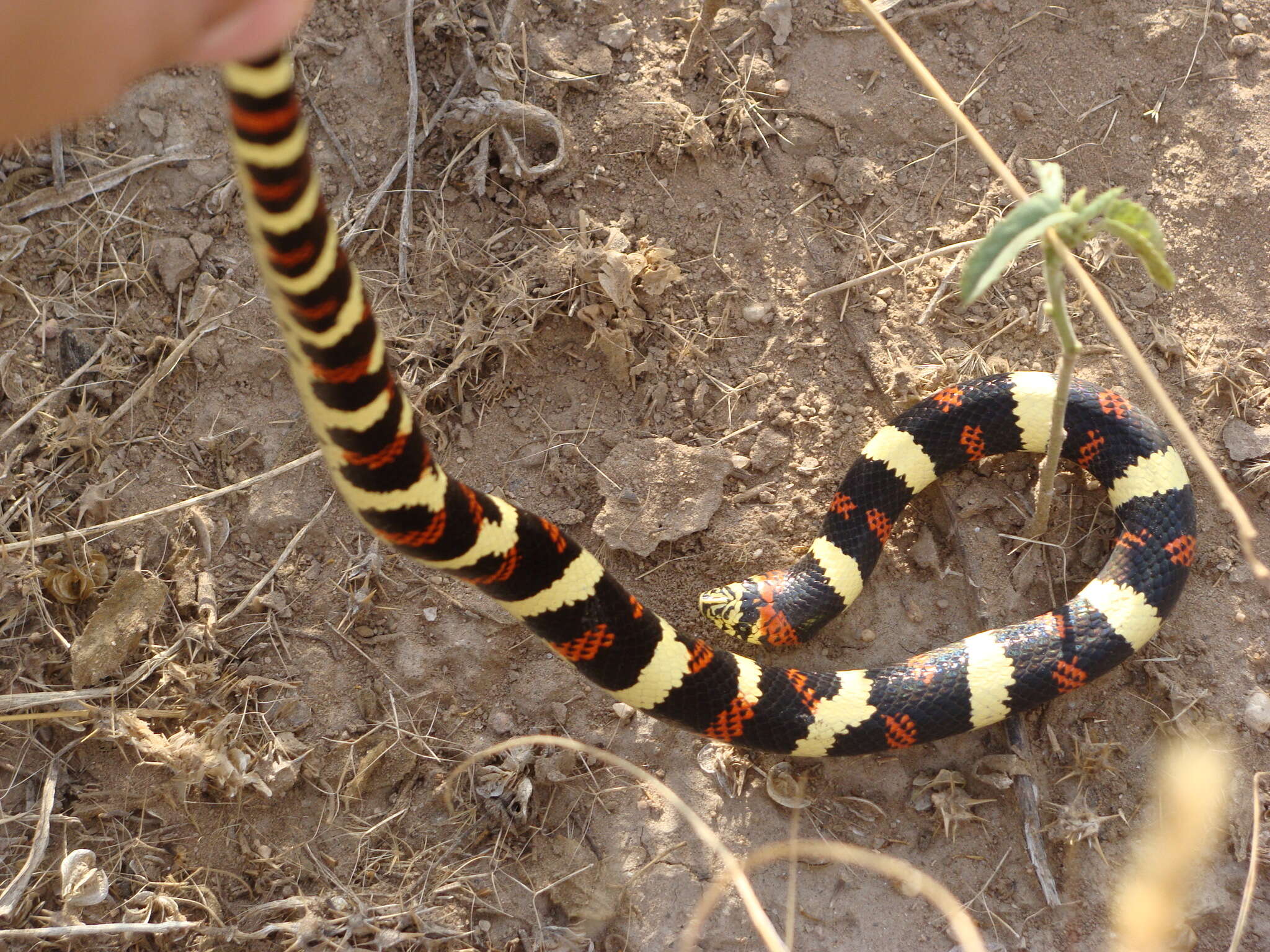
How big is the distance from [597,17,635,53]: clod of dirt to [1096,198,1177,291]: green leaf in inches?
87.3

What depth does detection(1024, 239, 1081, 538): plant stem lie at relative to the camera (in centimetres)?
217

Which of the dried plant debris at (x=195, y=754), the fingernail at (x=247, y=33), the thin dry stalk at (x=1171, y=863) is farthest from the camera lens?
the dried plant debris at (x=195, y=754)

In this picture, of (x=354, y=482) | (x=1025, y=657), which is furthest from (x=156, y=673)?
(x=1025, y=657)

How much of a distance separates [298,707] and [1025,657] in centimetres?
262

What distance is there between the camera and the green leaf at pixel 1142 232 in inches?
83.8

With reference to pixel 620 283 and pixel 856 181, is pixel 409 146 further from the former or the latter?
pixel 856 181

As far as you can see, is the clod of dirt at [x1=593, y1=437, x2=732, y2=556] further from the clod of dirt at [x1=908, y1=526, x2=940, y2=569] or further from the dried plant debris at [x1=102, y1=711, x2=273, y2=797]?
the dried plant debris at [x1=102, y1=711, x2=273, y2=797]

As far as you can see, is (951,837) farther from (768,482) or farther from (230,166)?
(230,166)

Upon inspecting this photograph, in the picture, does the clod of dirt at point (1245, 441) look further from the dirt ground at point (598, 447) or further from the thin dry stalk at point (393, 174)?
the thin dry stalk at point (393, 174)

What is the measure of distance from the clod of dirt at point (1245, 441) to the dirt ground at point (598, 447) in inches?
0.6

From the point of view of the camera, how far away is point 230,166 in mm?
3721

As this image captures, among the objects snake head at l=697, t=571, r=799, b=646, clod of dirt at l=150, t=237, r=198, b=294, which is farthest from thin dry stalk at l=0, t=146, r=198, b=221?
snake head at l=697, t=571, r=799, b=646

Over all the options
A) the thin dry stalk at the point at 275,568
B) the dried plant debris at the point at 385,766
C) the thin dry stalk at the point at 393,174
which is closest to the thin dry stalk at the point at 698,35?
the thin dry stalk at the point at 393,174

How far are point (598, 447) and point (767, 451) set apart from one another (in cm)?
66
